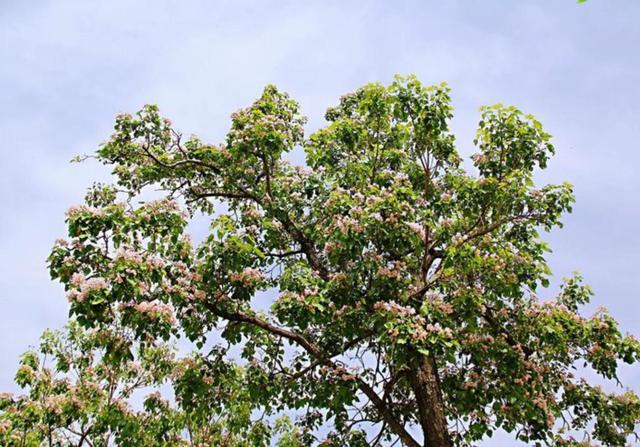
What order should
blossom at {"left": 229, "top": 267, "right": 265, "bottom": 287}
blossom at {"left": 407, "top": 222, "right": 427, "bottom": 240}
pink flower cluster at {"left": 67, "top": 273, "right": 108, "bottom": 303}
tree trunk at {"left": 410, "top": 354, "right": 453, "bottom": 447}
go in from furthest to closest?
1. tree trunk at {"left": 410, "top": 354, "right": 453, "bottom": 447}
2. blossom at {"left": 229, "top": 267, "right": 265, "bottom": 287}
3. blossom at {"left": 407, "top": 222, "right": 427, "bottom": 240}
4. pink flower cluster at {"left": 67, "top": 273, "right": 108, "bottom": 303}

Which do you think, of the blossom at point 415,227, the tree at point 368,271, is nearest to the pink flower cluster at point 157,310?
the tree at point 368,271

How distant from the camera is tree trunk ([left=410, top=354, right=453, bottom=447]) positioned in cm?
887

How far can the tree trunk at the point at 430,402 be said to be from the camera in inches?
349

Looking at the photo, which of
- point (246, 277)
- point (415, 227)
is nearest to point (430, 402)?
point (415, 227)

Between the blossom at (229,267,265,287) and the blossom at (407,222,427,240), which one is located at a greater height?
the blossom at (407,222,427,240)

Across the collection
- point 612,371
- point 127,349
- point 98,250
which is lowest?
point 127,349

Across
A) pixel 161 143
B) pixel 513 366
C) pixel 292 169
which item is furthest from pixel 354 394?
pixel 161 143

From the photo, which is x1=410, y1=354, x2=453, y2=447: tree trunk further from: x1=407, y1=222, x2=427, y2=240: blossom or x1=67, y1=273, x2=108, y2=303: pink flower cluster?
x1=67, y1=273, x2=108, y2=303: pink flower cluster

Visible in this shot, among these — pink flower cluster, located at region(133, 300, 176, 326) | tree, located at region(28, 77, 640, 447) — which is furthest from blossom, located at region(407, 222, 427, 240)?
pink flower cluster, located at region(133, 300, 176, 326)

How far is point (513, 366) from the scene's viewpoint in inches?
348

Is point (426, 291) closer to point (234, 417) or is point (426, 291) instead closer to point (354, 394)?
point (354, 394)

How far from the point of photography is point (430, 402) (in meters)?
9.06

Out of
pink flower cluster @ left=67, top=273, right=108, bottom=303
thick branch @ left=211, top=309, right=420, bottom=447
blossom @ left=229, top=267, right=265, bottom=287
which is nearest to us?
pink flower cluster @ left=67, top=273, right=108, bottom=303

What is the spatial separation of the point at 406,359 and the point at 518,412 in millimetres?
2333
